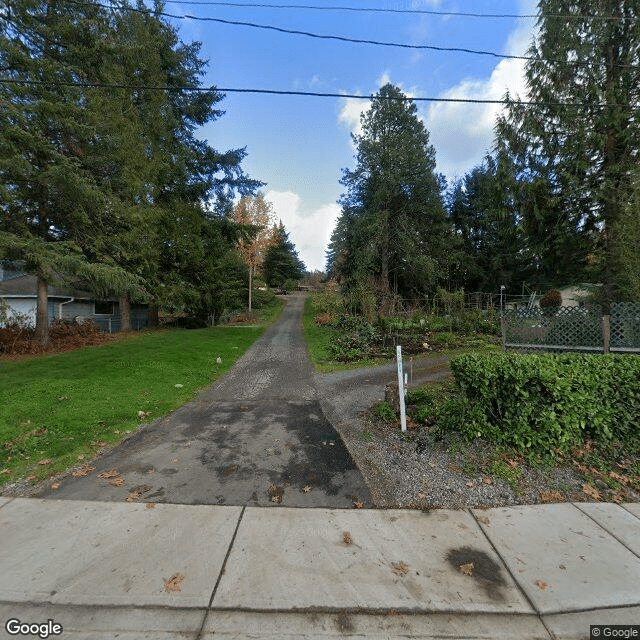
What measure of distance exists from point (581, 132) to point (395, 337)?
794 centimetres

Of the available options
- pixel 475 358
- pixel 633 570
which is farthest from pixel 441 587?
pixel 475 358

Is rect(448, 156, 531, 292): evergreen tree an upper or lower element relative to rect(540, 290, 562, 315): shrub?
upper

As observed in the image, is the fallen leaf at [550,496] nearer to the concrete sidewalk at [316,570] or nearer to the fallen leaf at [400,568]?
the concrete sidewalk at [316,570]

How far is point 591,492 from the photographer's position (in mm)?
3242

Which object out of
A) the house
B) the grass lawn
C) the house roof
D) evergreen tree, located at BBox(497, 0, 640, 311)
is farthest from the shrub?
the house roof

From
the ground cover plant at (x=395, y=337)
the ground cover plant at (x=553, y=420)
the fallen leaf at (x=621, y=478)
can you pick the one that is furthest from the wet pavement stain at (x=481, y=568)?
the ground cover plant at (x=395, y=337)

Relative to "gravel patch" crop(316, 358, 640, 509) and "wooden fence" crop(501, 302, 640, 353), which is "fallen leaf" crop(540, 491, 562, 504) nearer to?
"gravel patch" crop(316, 358, 640, 509)

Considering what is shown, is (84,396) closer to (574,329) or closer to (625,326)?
(574,329)

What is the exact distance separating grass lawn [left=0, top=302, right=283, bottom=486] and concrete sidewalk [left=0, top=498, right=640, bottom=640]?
1115mm

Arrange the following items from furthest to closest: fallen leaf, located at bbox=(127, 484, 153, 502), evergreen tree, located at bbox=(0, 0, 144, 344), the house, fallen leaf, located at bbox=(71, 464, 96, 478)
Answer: the house, evergreen tree, located at bbox=(0, 0, 144, 344), fallen leaf, located at bbox=(71, 464, 96, 478), fallen leaf, located at bbox=(127, 484, 153, 502)

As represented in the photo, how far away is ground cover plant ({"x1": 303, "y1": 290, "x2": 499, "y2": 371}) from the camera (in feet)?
33.8

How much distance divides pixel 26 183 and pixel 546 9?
1622cm

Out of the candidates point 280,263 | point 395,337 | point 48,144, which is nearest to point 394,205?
point 395,337

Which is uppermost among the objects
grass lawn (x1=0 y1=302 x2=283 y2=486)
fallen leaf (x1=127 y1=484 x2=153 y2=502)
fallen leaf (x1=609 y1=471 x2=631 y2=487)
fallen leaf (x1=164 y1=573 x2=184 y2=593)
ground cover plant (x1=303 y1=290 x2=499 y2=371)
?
ground cover plant (x1=303 y1=290 x2=499 y2=371)
